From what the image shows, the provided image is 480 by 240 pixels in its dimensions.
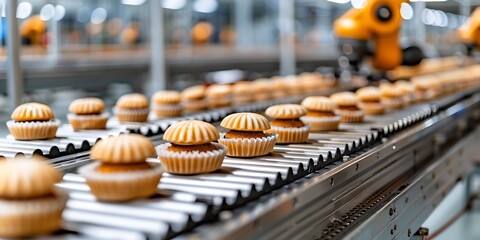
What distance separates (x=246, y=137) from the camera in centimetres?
156

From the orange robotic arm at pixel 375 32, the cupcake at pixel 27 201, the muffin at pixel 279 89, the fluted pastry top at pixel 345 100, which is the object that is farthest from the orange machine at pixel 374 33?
the cupcake at pixel 27 201

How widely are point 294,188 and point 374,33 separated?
243cm

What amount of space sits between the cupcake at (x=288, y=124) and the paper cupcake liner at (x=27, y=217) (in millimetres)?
902

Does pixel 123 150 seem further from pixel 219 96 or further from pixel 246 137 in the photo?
pixel 219 96

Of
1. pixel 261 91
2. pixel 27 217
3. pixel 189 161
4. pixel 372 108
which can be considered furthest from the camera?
pixel 261 91

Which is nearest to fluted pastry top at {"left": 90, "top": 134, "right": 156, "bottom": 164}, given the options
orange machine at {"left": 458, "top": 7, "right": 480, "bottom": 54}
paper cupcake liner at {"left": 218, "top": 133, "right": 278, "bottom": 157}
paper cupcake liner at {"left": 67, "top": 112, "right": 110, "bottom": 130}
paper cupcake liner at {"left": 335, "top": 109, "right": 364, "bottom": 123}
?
paper cupcake liner at {"left": 218, "top": 133, "right": 278, "bottom": 157}

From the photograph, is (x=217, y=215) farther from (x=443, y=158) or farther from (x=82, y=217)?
(x=443, y=158)

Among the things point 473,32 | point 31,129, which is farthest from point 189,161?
point 473,32

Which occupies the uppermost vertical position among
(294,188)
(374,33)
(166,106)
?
(374,33)

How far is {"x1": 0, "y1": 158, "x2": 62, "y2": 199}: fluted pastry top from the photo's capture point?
0.94 meters

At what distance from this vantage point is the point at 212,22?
11.4 m

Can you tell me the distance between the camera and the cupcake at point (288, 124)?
177 centimetres

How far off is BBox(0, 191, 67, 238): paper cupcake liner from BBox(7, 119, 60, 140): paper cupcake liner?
822 millimetres

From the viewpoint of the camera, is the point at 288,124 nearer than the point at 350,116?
Yes
